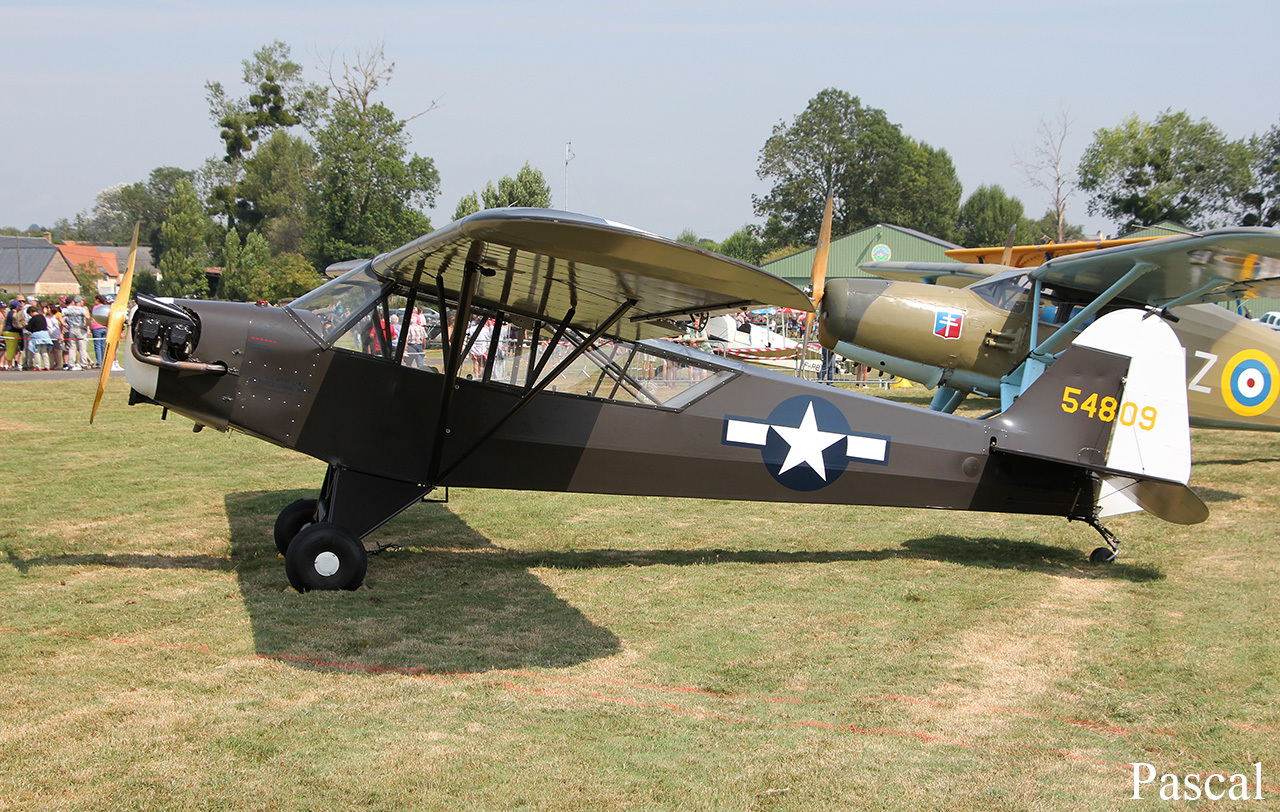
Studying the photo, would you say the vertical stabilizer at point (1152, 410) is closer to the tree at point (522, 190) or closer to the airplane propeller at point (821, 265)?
the airplane propeller at point (821, 265)

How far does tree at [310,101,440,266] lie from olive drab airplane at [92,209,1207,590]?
5619cm

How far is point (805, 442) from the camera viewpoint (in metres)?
7.11

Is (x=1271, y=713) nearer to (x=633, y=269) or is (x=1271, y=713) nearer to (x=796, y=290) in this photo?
(x=796, y=290)

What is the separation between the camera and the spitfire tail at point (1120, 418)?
6910mm

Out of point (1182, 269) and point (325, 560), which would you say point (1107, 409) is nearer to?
point (1182, 269)

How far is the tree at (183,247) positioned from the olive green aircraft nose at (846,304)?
5776cm

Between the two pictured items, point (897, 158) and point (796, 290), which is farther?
point (897, 158)

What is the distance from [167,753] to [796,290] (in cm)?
338

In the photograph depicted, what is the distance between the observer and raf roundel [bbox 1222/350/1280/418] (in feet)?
36.3

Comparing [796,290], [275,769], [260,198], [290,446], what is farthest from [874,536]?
[260,198]

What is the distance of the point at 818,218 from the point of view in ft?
287

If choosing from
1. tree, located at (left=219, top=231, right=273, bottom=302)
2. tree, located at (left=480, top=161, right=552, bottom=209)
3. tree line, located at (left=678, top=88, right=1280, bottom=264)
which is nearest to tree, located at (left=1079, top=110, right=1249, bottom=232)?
tree line, located at (left=678, top=88, right=1280, bottom=264)

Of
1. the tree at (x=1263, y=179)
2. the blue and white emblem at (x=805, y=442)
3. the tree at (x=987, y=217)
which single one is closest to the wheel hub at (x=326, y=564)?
the blue and white emblem at (x=805, y=442)

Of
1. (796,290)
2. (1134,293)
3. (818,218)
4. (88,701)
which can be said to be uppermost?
(818,218)
